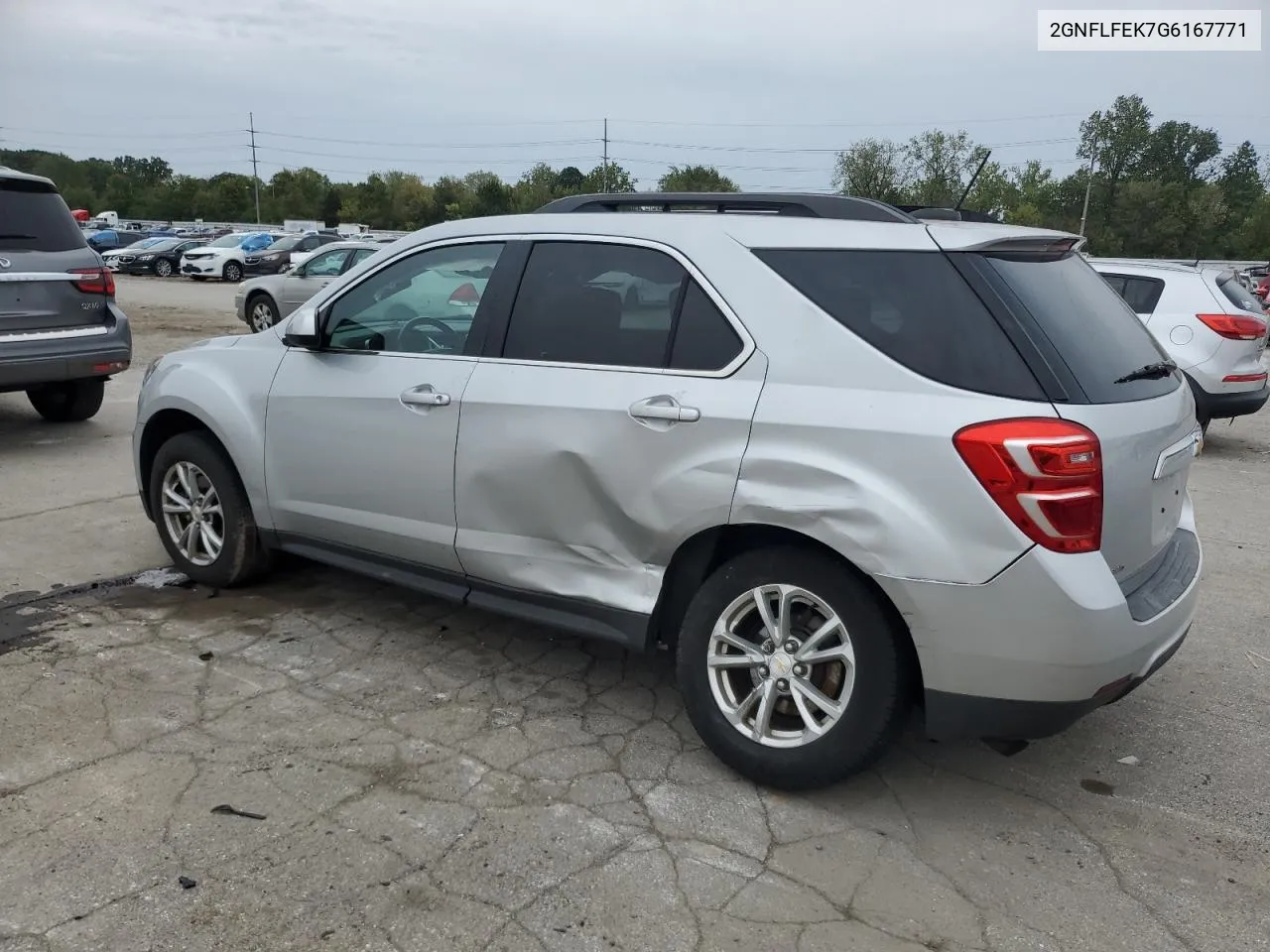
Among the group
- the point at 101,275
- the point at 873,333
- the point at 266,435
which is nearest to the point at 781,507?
the point at 873,333

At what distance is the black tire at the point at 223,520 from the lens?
461 centimetres

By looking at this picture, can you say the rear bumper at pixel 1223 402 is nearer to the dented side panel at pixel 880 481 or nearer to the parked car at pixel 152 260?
the dented side panel at pixel 880 481

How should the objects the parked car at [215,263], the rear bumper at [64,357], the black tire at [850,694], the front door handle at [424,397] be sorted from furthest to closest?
1. the parked car at [215,263]
2. the rear bumper at [64,357]
3. the front door handle at [424,397]
4. the black tire at [850,694]

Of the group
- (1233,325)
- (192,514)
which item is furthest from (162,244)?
(1233,325)

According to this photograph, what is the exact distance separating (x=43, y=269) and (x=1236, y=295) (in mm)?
10010

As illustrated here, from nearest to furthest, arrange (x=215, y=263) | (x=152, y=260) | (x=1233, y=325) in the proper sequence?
1. (x=1233, y=325)
2. (x=215, y=263)
3. (x=152, y=260)

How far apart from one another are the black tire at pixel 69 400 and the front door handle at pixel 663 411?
6.75m

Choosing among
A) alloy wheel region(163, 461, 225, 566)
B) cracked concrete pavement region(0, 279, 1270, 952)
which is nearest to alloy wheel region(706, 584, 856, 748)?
cracked concrete pavement region(0, 279, 1270, 952)

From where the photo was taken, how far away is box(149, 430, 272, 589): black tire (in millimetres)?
4605

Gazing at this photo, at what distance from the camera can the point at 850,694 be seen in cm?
298

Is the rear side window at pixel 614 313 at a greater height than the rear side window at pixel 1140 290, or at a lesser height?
greater

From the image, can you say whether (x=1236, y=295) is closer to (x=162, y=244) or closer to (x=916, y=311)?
(x=916, y=311)

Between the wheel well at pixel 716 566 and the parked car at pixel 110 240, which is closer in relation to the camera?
the wheel well at pixel 716 566

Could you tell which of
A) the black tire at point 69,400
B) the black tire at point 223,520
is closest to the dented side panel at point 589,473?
the black tire at point 223,520
